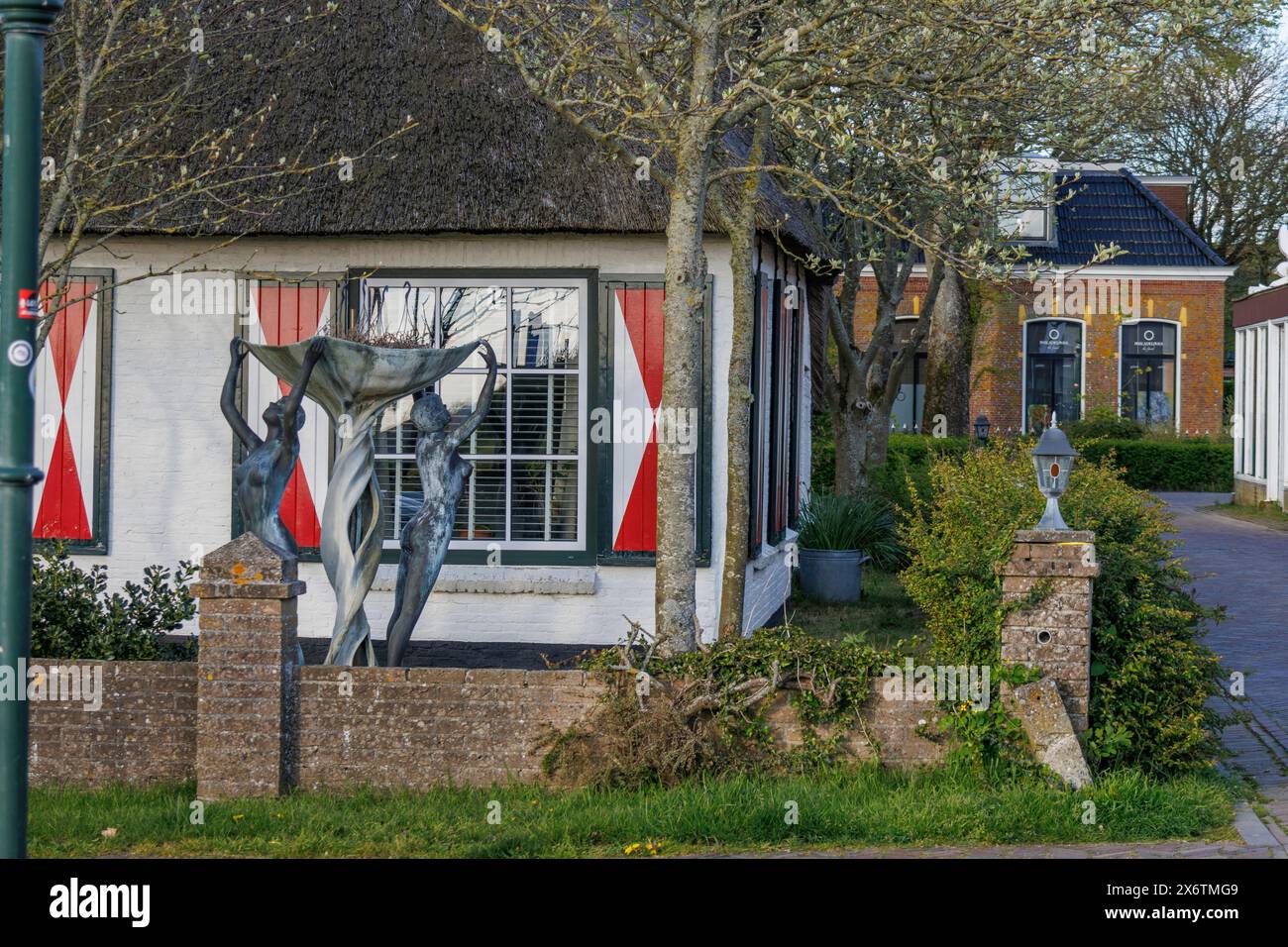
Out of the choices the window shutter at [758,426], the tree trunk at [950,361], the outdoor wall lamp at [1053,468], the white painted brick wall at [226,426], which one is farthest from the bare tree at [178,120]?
the tree trunk at [950,361]

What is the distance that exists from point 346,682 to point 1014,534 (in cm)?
301

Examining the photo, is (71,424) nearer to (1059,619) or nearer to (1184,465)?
(1059,619)

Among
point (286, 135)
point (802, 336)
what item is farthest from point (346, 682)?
point (802, 336)

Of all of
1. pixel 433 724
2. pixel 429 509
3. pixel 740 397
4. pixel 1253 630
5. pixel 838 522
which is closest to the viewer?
pixel 433 724

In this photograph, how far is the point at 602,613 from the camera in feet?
31.2

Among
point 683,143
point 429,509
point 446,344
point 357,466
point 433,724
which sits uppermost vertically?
point 683,143

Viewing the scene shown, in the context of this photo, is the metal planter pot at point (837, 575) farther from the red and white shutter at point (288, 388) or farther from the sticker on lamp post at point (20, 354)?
the sticker on lamp post at point (20, 354)

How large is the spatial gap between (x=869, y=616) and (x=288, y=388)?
16.0 feet

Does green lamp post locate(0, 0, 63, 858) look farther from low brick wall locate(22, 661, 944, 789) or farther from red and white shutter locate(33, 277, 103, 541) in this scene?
red and white shutter locate(33, 277, 103, 541)

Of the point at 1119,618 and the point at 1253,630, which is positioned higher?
A: the point at 1119,618

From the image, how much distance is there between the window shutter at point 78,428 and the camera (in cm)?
980

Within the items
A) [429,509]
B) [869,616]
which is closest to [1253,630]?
[869,616]

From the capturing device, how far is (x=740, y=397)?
7.72m

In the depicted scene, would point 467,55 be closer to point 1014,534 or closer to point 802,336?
point 802,336
